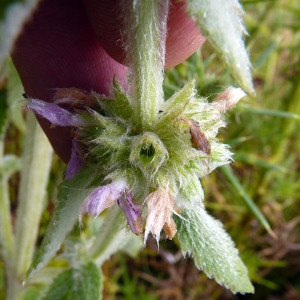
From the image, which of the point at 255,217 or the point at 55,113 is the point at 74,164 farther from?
the point at 255,217

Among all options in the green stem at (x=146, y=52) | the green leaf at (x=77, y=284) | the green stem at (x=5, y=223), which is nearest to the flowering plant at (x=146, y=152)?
the green stem at (x=146, y=52)

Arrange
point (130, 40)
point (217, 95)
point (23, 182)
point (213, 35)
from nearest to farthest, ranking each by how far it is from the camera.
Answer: point (213, 35)
point (130, 40)
point (217, 95)
point (23, 182)

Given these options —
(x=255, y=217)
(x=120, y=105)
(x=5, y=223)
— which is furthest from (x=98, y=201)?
(x=255, y=217)

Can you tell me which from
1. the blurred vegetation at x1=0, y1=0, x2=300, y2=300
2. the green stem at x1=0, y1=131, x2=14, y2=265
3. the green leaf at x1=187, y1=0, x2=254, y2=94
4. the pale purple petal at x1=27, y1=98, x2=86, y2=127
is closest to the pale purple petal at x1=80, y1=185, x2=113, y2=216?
the pale purple petal at x1=27, y1=98, x2=86, y2=127

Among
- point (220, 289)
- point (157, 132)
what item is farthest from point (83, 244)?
point (220, 289)

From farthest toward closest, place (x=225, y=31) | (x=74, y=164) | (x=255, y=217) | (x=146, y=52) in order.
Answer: (x=255, y=217), (x=74, y=164), (x=146, y=52), (x=225, y=31)

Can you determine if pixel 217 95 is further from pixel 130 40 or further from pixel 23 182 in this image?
pixel 23 182

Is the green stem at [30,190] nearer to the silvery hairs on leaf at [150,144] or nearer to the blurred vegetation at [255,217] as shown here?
the silvery hairs on leaf at [150,144]
